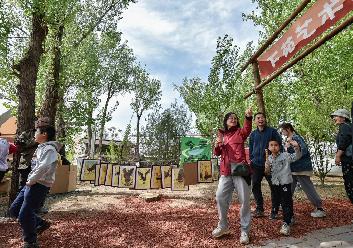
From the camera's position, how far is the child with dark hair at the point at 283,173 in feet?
19.5

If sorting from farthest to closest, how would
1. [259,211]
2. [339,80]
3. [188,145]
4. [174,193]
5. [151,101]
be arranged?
[151,101]
[188,145]
[339,80]
[174,193]
[259,211]

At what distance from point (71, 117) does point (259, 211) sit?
10.6 m

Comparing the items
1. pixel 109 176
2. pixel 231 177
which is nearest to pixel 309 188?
pixel 231 177

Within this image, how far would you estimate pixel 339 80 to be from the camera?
1437cm

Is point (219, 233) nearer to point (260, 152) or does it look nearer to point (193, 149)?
point (260, 152)

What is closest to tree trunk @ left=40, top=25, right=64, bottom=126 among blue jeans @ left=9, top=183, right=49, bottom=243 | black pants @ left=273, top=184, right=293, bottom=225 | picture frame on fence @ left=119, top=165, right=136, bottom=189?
picture frame on fence @ left=119, top=165, right=136, bottom=189

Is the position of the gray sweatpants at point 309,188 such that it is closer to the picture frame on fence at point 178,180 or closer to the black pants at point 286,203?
the black pants at point 286,203

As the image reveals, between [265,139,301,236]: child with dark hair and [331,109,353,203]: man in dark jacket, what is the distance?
0.91 meters

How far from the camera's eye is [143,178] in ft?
40.2

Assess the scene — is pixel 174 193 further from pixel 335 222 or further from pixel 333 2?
pixel 333 2

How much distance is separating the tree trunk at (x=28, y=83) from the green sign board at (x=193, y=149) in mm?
8449

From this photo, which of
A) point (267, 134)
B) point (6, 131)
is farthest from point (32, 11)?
point (6, 131)

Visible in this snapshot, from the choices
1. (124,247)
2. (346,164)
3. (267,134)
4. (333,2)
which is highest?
(333,2)

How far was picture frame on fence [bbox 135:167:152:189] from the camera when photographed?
1216 centimetres
